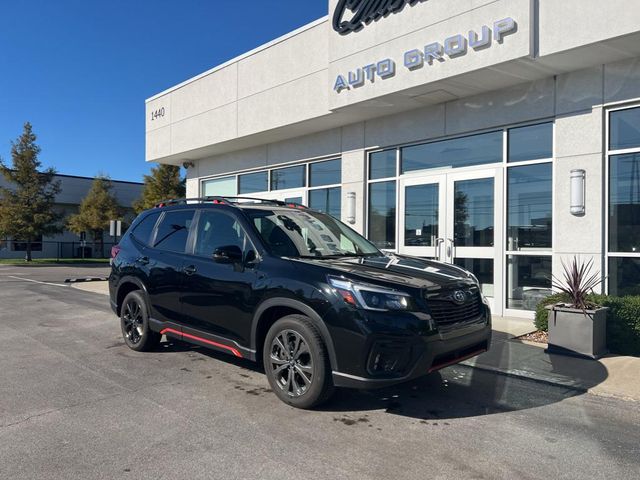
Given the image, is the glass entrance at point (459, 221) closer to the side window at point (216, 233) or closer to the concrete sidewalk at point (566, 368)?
the concrete sidewalk at point (566, 368)

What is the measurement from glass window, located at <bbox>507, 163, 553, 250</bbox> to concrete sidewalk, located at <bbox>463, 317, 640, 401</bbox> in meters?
2.38

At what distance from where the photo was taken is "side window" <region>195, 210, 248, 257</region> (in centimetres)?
548

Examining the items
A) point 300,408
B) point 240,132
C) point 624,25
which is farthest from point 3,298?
point 624,25

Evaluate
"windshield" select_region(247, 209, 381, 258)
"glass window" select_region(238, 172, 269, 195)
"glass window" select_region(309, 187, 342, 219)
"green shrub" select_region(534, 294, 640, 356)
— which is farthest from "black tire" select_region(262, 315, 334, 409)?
"glass window" select_region(238, 172, 269, 195)

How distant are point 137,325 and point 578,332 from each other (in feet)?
18.5

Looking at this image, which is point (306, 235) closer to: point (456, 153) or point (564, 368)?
point (564, 368)

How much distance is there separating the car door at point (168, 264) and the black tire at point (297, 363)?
1583 millimetres

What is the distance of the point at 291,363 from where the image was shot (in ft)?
15.2

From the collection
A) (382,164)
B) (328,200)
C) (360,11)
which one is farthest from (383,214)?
(360,11)

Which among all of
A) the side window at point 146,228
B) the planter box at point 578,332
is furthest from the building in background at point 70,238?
the planter box at point 578,332

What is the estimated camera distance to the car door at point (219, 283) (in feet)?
16.6

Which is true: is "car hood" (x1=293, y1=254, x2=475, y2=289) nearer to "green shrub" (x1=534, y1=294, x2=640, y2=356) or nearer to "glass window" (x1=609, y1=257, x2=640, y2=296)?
"green shrub" (x1=534, y1=294, x2=640, y2=356)

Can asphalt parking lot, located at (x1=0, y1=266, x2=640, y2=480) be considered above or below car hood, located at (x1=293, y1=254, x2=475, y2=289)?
below

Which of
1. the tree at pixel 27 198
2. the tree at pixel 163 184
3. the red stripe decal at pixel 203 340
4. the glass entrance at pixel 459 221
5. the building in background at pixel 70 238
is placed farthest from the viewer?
the building in background at pixel 70 238
